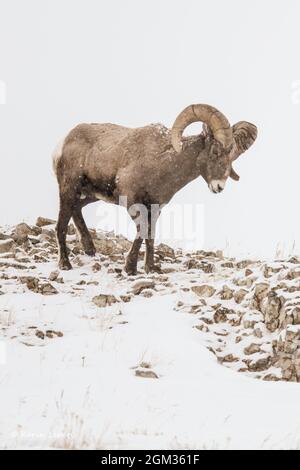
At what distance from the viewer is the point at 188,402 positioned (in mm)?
6570

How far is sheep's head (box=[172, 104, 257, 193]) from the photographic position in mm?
12602

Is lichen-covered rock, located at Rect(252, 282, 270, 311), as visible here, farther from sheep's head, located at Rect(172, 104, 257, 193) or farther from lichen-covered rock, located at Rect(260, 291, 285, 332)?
→ sheep's head, located at Rect(172, 104, 257, 193)

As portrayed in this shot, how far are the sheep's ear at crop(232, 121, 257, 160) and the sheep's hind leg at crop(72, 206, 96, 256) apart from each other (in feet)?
9.70

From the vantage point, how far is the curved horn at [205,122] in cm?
1257

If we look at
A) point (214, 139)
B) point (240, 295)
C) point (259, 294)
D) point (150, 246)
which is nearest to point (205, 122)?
point (214, 139)

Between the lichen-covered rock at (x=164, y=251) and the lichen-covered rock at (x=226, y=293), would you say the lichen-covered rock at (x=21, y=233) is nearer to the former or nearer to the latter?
the lichen-covered rock at (x=164, y=251)

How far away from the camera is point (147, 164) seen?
504 inches

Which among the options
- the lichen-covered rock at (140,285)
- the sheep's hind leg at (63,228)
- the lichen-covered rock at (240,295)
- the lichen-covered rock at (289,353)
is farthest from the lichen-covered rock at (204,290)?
the sheep's hind leg at (63,228)

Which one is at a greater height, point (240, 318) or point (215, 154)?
point (215, 154)

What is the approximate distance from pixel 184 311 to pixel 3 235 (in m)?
5.01

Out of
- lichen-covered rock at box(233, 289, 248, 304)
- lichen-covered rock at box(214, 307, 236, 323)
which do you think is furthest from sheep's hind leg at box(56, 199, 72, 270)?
lichen-covered rock at box(214, 307, 236, 323)
